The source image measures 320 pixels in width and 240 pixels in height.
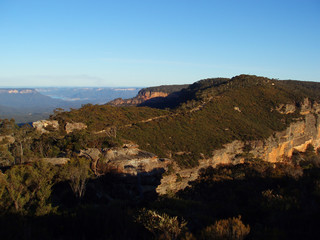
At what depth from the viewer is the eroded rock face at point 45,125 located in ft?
108

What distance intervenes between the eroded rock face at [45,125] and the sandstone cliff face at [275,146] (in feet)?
64.5

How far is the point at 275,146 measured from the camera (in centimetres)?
4700

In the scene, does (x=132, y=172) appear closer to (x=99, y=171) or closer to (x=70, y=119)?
(x=99, y=171)

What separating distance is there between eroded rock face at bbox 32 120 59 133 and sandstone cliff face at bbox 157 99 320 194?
64.5 feet

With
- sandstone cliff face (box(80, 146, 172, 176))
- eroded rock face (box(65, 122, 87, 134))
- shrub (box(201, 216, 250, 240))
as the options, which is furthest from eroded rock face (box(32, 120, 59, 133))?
shrub (box(201, 216, 250, 240))

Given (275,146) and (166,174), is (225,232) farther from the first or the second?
(275,146)

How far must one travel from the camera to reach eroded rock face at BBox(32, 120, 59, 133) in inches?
1296

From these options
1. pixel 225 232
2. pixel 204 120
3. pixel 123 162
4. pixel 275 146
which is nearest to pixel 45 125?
pixel 123 162

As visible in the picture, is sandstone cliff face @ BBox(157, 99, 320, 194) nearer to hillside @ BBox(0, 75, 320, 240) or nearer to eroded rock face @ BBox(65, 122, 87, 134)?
hillside @ BBox(0, 75, 320, 240)

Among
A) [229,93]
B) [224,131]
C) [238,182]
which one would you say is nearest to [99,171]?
[238,182]

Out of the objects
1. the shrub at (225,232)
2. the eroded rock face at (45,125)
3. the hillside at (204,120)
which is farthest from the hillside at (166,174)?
the hillside at (204,120)

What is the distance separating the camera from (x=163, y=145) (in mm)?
36938

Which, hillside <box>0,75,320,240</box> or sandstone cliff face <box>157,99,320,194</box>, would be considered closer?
hillside <box>0,75,320,240</box>

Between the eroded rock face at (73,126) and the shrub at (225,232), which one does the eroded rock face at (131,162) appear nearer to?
the shrub at (225,232)
